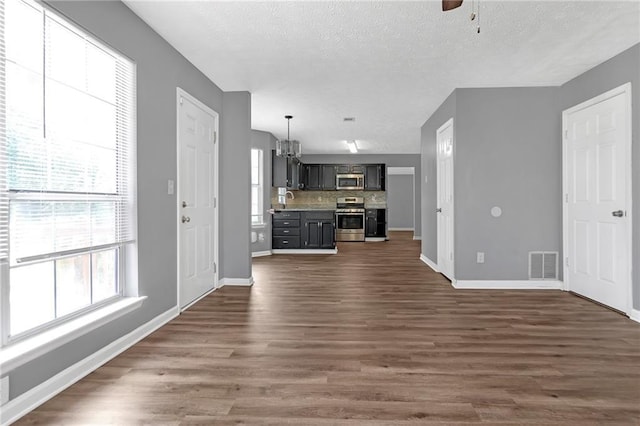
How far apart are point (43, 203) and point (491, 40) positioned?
344cm

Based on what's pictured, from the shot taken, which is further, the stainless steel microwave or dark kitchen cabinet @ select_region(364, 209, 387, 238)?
dark kitchen cabinet @ select_region(364, 209, 387, 238)

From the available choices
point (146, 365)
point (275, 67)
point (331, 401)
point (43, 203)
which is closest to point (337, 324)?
point (331, 401)

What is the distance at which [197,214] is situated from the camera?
3.79 m

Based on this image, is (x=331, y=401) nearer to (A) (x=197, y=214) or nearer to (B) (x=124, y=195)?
(B) (x=124, y=195)

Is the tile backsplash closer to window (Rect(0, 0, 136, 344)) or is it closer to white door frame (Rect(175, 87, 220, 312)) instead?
white door frame (Rect(175, 87, 220, 312))

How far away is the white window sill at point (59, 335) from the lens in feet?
5.45

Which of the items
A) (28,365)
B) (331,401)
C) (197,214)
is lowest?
(331,401)

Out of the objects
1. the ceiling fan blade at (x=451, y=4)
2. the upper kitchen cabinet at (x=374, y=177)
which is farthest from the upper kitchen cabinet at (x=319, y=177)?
the ceiling fan blade at (x=451, y=4)

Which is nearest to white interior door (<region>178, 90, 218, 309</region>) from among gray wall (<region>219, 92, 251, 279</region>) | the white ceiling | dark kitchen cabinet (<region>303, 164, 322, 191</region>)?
gray wall (<region>219, 92, 251, 279</region>)

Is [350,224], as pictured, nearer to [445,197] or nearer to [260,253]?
[260,253]

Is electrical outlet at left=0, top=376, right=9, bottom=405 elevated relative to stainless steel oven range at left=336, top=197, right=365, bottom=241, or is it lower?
lower

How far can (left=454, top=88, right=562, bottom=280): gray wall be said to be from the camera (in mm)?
4305

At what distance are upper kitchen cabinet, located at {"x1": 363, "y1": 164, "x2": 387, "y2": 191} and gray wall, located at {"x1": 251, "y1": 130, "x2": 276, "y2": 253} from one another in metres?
3.36

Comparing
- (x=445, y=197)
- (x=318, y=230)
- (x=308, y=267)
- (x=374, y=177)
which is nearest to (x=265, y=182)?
(x=318, y=230)
